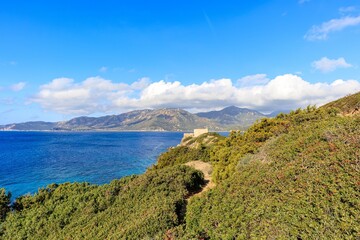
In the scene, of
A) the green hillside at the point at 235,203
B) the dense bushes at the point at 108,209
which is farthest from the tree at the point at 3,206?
the dense bushes at the point at 108,209

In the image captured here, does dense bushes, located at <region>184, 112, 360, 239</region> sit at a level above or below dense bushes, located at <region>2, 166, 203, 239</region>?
above

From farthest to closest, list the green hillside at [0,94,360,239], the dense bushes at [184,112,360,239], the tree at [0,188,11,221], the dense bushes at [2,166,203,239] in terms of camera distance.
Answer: the tree at [0,188,11,221] < the dense bushes at [2,166,203,239] < the green hillside at [0,94,360,239] < the dense bushes at [184,112,360,239]

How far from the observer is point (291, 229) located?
18.8 feet

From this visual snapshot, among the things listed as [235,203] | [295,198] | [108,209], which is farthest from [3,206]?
[295,198]

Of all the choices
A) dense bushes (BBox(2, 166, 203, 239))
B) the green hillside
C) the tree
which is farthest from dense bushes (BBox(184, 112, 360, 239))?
the tree

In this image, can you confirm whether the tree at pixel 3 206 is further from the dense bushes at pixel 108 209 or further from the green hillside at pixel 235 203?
the dense bushes at pixel 108 209

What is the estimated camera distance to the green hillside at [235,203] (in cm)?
588

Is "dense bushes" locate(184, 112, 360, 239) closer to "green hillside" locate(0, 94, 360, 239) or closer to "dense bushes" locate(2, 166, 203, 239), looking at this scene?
"green hillside" locate(0, 94, 360, 239)

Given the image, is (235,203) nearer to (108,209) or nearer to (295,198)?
(295,198)

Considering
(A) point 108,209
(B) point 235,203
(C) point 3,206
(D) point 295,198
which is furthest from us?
(C) point 3,206

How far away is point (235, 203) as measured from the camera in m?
8.59

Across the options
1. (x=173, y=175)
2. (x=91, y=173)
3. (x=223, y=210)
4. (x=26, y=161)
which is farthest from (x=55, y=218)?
(x=26, y=161)

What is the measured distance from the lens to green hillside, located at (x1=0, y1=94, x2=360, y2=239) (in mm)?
5883

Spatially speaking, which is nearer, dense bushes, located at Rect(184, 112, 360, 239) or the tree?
dense bushes, located at Rect(184, 112, 360, 239)
